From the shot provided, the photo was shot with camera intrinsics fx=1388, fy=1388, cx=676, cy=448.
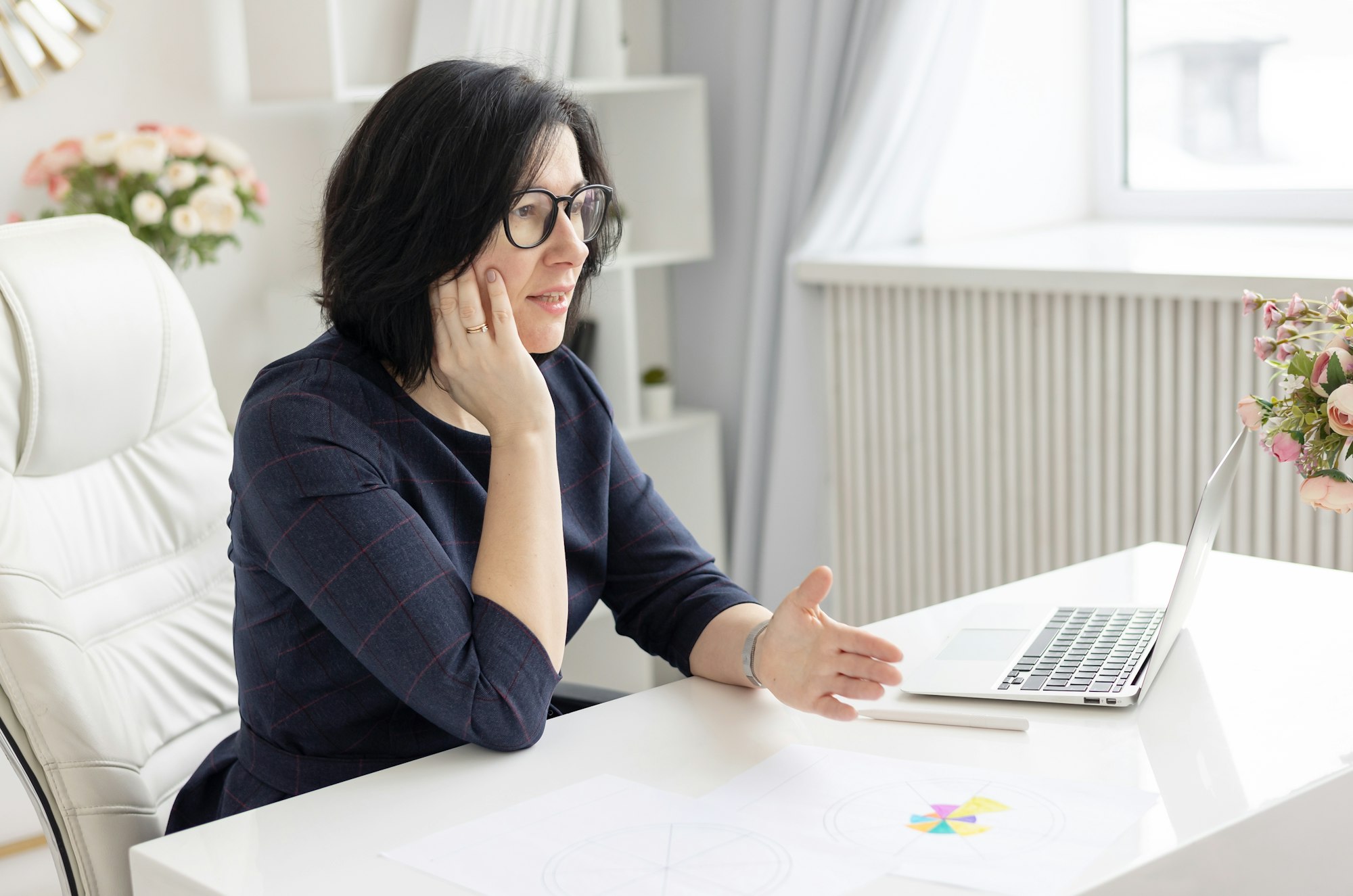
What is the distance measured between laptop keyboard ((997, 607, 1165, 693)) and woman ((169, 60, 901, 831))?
14cm

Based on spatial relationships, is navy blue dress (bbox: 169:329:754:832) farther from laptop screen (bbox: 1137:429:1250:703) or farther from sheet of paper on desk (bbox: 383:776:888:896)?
laptop screen (bbox: 1137:429:1250:703)

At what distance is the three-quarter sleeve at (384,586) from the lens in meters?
1.12

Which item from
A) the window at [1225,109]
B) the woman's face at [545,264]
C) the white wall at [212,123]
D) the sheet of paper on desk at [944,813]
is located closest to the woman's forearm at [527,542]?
the woman's face at [545,264]

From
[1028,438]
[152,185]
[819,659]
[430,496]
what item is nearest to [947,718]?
[819,659]

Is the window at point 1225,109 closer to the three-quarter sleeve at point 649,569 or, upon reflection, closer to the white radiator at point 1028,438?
the white radiator at point 1028,438

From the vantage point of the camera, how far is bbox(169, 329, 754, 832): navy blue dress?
3.69 feet

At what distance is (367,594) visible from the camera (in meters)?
1.13

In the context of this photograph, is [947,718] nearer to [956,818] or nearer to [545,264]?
[956,818]

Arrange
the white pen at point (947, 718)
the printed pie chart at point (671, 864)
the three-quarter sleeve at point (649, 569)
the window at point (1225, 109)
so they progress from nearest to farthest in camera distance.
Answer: the printed pie chart at point (671, 864)
the white pen at point (947, 718)
the three-quarter sleeve at point (649, 569)
the window at point (1225, 109)

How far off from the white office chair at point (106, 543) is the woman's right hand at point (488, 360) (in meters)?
0.36

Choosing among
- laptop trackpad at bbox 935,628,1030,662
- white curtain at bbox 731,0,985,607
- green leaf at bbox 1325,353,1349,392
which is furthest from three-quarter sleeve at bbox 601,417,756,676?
white curtain at bbox 731,0,985,607

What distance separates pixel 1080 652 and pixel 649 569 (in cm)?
45

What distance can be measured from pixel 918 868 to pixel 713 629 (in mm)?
497

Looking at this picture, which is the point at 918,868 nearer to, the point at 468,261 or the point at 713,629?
the point at 713,629
